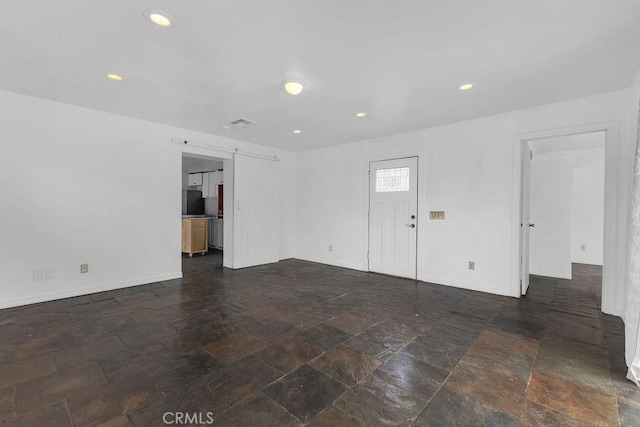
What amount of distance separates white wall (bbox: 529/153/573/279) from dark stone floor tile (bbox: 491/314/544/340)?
2.88 meters

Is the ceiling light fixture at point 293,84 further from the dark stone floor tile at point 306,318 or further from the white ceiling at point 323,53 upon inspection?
the dark stone floor tile at point 306,318

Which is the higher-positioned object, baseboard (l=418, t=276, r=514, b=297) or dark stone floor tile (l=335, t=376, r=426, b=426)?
baseboard (l=418, t=276, r=514, b=297)

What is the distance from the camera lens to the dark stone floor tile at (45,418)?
5.06 feet

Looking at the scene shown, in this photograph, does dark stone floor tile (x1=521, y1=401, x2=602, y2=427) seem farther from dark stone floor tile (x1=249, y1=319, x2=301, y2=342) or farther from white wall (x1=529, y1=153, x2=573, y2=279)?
white wall (x1=529, y1=153, x2=573, y2=279)

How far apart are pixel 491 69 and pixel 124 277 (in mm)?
5253

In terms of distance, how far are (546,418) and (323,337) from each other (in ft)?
5.29

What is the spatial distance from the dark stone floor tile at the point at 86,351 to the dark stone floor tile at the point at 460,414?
2422 mm

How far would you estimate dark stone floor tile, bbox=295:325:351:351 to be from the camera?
8.13ft

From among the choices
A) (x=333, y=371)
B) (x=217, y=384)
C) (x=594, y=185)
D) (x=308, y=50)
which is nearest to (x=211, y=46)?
(x=308, y=50)

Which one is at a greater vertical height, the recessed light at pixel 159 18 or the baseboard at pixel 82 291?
the recessed light at pixel 159 18

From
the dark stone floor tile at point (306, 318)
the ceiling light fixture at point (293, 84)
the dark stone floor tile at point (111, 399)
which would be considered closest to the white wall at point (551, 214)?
the dark stone floor tile at point (306, 318)

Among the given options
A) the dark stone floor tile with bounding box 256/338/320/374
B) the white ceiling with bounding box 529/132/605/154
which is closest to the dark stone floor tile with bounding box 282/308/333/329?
the dark stone floor tile with bounding box 256/338/320/374

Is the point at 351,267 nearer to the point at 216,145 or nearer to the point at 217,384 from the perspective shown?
the point at 216,145

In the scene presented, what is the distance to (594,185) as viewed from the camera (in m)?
6.15
